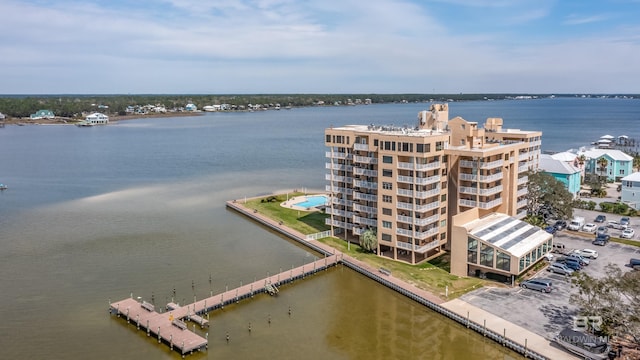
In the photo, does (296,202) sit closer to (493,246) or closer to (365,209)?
(365,209)

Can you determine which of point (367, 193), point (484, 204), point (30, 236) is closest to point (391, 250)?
point (367, 193)

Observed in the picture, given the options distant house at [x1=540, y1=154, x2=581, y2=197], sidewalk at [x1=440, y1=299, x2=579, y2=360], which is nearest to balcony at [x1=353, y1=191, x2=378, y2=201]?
sidewalk at [x1=440, y1=299, x2=579, y2=360]

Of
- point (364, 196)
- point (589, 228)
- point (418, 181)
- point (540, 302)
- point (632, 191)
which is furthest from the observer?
point (632, 191)

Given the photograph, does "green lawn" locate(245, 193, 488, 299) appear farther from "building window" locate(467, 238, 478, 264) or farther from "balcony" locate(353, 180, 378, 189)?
"balcony" locate(353, 180, 378, 189)

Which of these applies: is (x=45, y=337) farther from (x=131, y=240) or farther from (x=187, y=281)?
(x=131, y=240)

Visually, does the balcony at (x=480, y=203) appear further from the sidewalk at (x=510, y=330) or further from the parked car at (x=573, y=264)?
the sidewalk at (x=510, y=330)

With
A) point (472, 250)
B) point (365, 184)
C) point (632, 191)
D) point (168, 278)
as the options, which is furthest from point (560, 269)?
point (168, 278)
